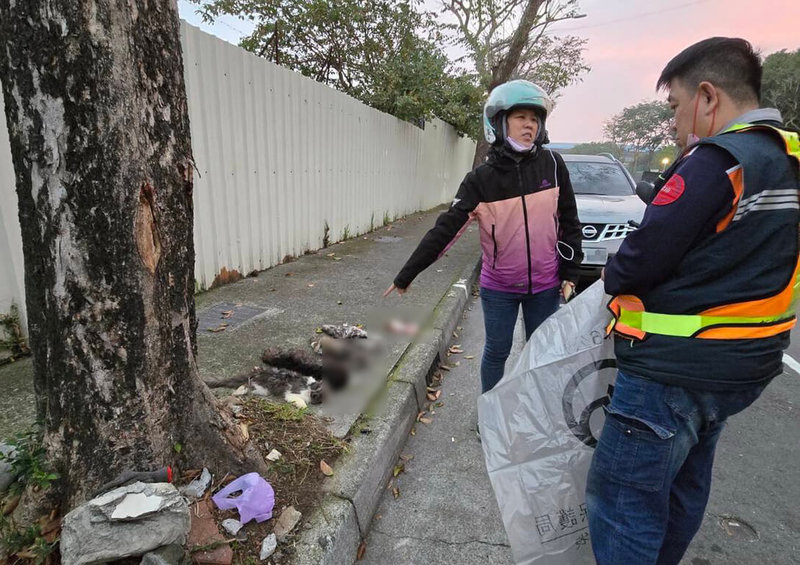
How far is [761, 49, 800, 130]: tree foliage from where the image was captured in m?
25.9

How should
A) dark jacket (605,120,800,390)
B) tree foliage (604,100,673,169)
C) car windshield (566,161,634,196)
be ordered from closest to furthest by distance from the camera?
dark jacket (605,120,800,390) → car windshield (566,161,634,196) → tree foliage (604,100,673,169)

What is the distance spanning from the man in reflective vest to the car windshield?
5.07m

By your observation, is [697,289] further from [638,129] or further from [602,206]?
[638,129]

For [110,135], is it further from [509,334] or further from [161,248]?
[509,334]

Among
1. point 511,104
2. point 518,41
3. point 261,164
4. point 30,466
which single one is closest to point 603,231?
point 511,104

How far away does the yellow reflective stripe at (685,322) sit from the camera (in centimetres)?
117

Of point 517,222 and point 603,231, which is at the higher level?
point 517,222

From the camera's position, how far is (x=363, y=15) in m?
9.02

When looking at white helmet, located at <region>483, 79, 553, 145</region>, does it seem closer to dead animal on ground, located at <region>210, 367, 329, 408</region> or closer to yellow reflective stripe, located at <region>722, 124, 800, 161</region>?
yellow reflective stripe, located at <region>722, 124, 800, 161</region>

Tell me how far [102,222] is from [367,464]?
147cm

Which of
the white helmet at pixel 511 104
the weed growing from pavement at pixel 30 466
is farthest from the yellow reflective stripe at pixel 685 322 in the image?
the weed growing from pavement at pixel 30 466

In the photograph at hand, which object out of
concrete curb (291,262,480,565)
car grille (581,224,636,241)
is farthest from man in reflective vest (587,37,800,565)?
car grille (581,224,636,241)

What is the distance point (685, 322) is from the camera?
3.94ft

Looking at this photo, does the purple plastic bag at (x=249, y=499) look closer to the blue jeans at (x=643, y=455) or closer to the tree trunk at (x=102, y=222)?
the tree trunk at (x=102, y=222)
